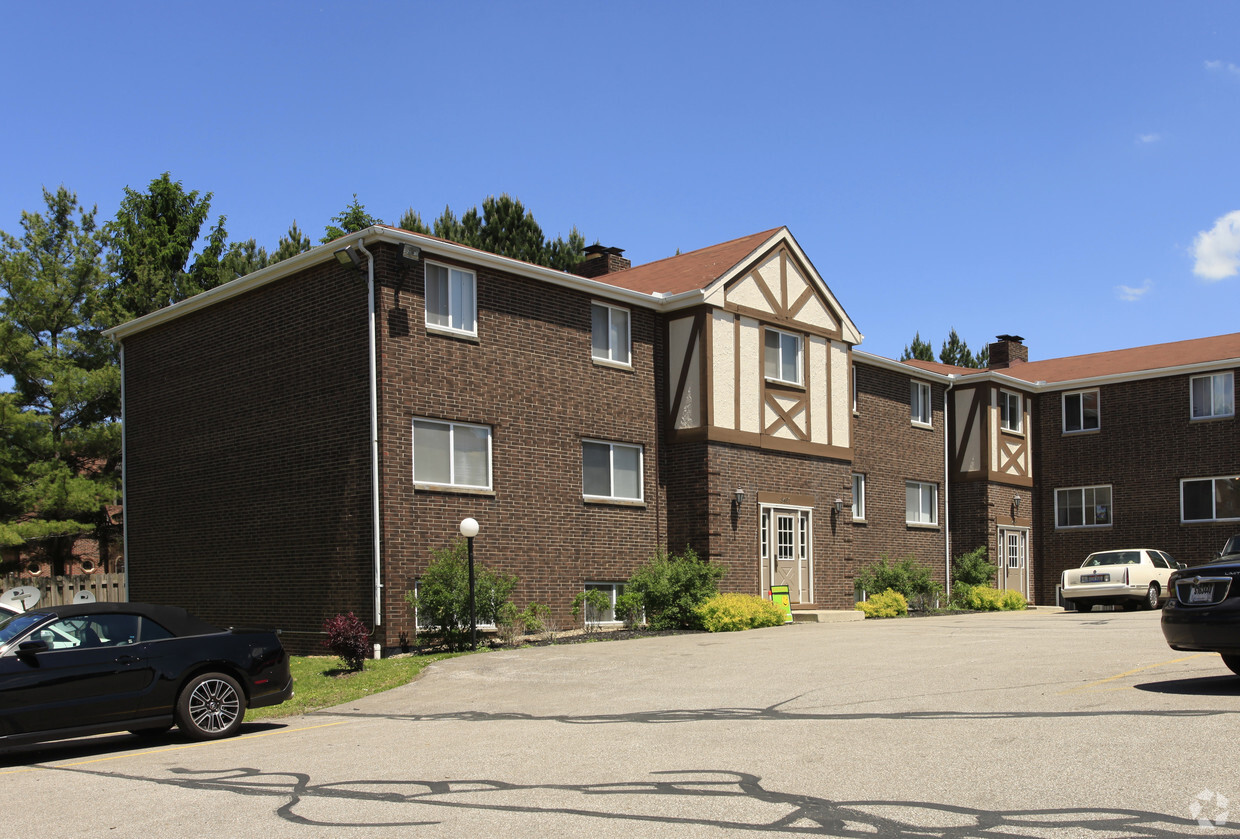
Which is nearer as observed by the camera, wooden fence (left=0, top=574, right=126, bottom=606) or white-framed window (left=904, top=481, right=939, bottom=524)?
wooden fence (left=0, top=574, right=126, bottom=606)

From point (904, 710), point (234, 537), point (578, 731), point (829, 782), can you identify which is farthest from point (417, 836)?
point (234, 537)

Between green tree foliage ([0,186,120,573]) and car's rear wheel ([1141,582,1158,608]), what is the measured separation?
27157 mm

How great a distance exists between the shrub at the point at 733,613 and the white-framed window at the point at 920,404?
12056 mm

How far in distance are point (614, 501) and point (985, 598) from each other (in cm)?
1306

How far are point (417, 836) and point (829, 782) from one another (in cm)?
266

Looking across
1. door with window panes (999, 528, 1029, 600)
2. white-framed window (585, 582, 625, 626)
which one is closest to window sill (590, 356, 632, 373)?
white-framed window (585, 582, 625, 626)

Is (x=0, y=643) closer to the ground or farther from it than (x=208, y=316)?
closer to the ground

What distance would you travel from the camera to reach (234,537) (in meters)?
22.1

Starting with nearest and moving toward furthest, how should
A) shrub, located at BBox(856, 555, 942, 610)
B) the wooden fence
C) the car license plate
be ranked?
the car license plate, the wooden fence, shrub, located at BBox(856, 555, 942, 610)

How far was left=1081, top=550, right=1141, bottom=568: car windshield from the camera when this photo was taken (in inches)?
1085

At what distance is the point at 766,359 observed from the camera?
2508 centimetres

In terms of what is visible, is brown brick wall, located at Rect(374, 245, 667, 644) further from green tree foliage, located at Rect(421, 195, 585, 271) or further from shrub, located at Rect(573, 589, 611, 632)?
green tree foliage, located at Rect(421, 195, 585, 271)

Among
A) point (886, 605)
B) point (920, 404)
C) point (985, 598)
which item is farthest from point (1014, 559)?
point (886, 605)

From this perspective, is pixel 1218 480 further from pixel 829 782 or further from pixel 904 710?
pixel 829 782
